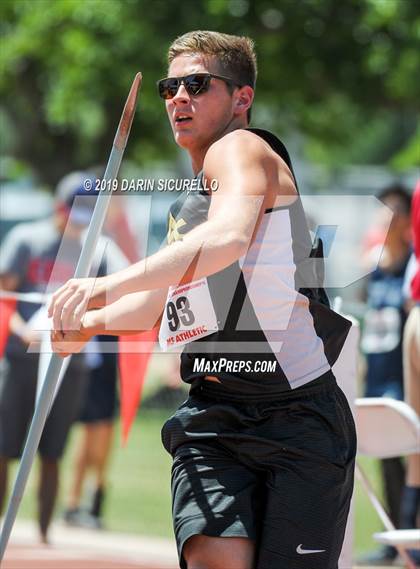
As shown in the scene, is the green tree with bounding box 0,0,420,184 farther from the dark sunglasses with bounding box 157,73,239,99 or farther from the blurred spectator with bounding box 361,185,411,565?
the dark sunglasses with bounding box 157,73,239,99

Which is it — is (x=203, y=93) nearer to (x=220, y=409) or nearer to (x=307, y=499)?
(x=220, y=409)

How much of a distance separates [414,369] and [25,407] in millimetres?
2741

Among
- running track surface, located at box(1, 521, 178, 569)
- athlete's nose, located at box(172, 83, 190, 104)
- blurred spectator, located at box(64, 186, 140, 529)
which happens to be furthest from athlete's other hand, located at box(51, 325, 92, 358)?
blurred spectator, located at box(64, 186, 140, 529)

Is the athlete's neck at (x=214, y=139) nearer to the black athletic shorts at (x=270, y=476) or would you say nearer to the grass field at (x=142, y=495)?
the black athletic shorts at (x=270, y=476)

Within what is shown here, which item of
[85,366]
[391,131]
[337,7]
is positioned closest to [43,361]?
[85,366]

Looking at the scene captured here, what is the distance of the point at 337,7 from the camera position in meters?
12.8

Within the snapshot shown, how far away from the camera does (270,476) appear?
11.4 ft

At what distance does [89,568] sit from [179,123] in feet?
12.7

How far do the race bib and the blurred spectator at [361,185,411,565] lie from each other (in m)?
4.49

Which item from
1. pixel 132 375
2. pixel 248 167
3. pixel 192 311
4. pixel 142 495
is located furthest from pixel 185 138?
pixel 142 495

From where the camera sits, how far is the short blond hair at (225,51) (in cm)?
371

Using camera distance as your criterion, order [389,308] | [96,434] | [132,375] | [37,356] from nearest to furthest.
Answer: [132,375], [37,356], [389,308], [96,434]

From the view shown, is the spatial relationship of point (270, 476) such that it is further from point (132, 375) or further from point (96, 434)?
point (96, 434)

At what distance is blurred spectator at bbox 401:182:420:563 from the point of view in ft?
20.0
